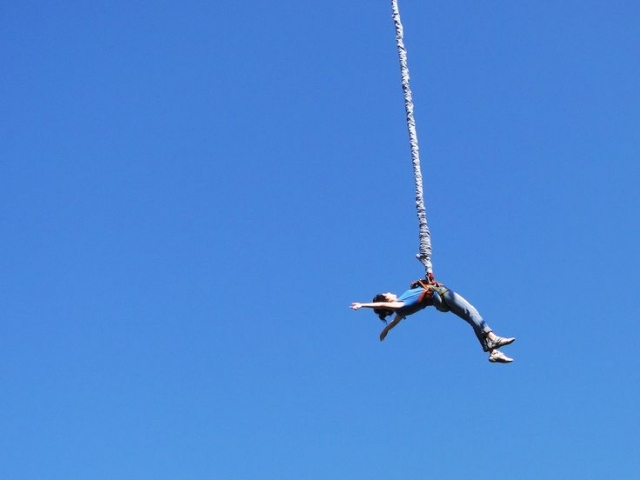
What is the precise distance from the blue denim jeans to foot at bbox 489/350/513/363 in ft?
0.54

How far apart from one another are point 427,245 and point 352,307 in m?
1.37

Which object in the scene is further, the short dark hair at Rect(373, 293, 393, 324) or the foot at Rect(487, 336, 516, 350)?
the short dark hair at Rect(373, 293, 393, 324)

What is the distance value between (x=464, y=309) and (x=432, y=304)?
18.0 inches

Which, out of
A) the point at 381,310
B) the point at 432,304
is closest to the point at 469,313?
the point at 432,304

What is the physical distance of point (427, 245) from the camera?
58.1 feet

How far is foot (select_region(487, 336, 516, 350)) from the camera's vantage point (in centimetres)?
1736

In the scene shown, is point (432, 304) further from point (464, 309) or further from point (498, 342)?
point (498, 342)

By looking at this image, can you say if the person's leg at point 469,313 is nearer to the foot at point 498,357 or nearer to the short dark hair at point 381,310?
the foot at point 498,357

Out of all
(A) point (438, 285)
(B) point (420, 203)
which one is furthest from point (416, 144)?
(A) point (438, 285)

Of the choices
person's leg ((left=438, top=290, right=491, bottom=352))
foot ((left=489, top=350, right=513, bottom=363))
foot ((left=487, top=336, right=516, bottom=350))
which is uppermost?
person's leg ((left=438, top=290, right=491, bottom=352))

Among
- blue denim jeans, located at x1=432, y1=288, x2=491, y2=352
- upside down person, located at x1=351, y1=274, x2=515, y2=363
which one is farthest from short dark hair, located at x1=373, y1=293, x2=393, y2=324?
blue denim jeans, located at x1=432, y1=288, x2=491, y2=352

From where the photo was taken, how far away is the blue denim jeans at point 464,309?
17672mm

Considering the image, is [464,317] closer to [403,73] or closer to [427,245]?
[427,245]

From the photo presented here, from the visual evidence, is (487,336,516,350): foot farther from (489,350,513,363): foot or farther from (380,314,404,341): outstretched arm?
(380,314,404,341): outstretched arm
